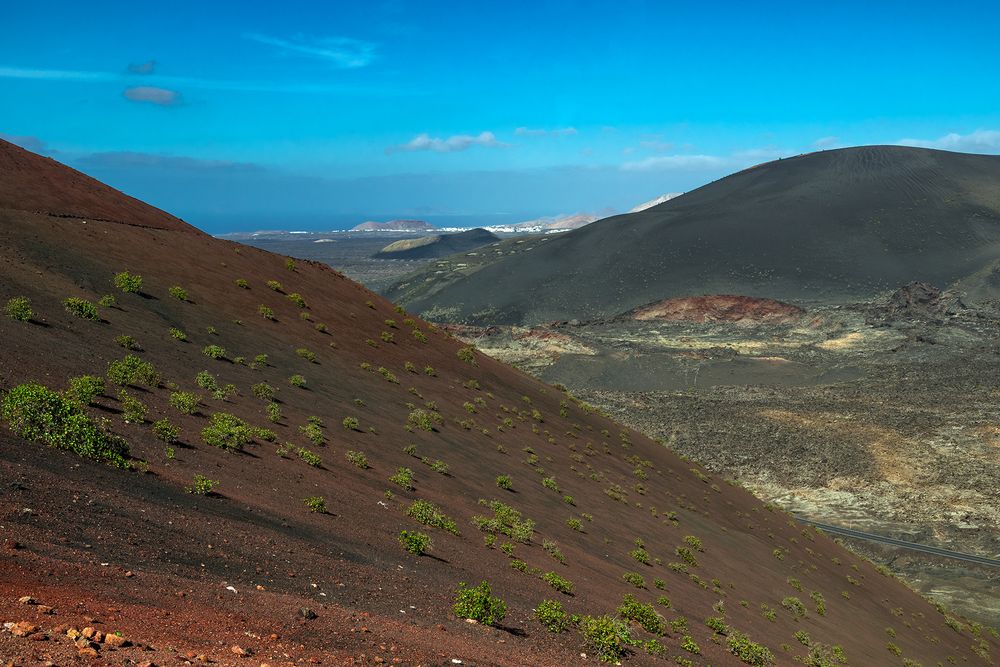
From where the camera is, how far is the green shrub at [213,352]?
21.5 metres

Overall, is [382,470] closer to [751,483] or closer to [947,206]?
[751,483]

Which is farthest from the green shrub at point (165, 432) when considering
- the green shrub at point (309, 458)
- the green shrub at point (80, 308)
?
the green shrub at point (80, 308)

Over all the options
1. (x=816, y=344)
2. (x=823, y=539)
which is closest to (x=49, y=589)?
(x=823, y=539)

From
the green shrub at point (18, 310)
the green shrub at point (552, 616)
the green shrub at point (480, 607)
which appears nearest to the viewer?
the green shrub at point (480, 607)

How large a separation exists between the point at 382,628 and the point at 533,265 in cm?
13767

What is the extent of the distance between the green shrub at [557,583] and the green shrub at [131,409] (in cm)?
837

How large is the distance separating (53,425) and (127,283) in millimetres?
13105

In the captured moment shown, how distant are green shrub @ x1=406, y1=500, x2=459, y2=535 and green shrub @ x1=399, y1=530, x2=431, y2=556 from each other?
1551mm

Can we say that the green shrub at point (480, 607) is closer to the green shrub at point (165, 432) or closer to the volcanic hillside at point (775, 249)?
→ the green shrub at point (165, 432)

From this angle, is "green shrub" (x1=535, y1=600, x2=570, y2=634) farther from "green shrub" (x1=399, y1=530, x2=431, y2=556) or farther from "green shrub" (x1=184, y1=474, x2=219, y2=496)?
"green shrub" (x1=184, y1=474, x2=219, y2=496)

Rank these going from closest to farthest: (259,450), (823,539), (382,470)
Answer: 1. (259,450)
2. (382,470)
3. (823,539)

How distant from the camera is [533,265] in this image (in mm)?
146125

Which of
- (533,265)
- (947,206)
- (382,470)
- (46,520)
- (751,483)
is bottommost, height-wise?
(751,483)

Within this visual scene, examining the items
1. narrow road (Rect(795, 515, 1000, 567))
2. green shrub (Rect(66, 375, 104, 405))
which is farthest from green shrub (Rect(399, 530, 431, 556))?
narrow road (Rect(795, 515, 1000, 567))
